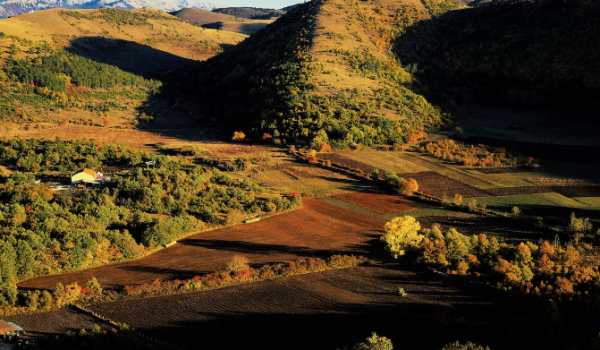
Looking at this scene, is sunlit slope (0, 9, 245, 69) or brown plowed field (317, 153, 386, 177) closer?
brown plowed field (317, 153, 386, 177)

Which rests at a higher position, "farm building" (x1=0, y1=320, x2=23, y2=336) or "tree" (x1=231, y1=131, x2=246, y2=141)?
"tree" (x1=231, y1=131, x2=246, y2=141)

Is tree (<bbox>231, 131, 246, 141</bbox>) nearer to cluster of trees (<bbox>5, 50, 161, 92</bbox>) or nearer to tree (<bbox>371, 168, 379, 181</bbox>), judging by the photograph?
tree (<bbox>371, 168, 379, 181</bbox>)

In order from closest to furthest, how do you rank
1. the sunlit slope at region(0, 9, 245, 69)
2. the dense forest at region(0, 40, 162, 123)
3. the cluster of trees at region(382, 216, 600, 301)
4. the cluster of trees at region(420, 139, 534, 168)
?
the cluster of trees at region(382, 216, 600, 301), the cluster of trees at region(420, 139, 534, 168), the dense forest at region(0, 40, 162, 123), the sunlit slope at region(0, 9, 245, 69)

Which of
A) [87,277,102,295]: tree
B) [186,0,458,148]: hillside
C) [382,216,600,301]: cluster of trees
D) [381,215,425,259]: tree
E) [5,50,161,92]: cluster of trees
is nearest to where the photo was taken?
[87,277,102,295]: tree

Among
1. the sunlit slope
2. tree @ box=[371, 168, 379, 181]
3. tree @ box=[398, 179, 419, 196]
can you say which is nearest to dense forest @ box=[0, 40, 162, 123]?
the sunlit slope

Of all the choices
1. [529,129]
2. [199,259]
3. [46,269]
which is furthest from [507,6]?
[46,269]

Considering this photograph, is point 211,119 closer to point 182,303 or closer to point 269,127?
point 269,127

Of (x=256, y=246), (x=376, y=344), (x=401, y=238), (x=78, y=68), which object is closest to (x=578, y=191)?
(x=401, y=238)

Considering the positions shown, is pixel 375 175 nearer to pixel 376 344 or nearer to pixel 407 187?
pixel 407 187
